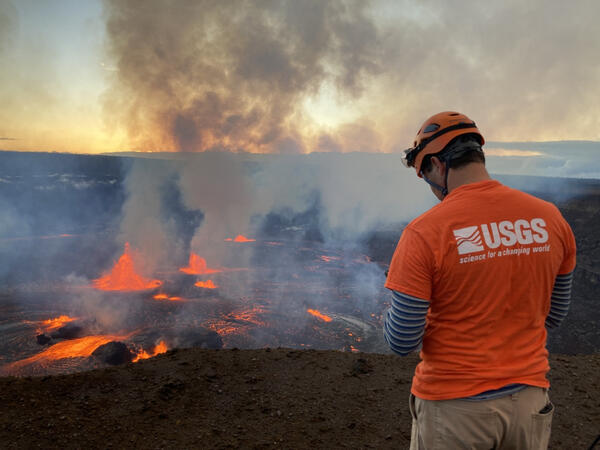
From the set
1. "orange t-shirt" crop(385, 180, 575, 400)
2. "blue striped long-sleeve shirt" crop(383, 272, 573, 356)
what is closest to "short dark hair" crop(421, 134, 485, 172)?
"orange t-shirt" crop(385, 180, 575, 400)

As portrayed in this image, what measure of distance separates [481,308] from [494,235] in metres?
0.34

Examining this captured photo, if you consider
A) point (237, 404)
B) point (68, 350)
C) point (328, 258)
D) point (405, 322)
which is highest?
point (405, 322)

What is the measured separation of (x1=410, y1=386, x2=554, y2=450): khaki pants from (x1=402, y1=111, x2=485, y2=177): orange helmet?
4.04 feet

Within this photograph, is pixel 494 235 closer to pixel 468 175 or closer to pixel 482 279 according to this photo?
pixel 482 279

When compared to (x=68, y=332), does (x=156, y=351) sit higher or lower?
lower

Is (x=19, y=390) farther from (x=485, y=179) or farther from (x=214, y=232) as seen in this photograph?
(x=214, y=232)

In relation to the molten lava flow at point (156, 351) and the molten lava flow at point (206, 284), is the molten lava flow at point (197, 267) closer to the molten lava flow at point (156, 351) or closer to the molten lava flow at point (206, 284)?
the molten lava flow at point (206, 284)

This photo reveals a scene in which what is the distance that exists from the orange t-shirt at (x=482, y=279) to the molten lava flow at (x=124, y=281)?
829 inches

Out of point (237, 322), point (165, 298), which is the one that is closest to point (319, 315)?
point (237, 322)

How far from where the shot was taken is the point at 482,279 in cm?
157

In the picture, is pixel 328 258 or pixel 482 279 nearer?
pixel 482 279

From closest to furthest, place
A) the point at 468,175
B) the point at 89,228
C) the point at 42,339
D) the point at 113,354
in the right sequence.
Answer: the point at 468,175 < the point at 113,354 < the point at 42,339 < the point at 89,228

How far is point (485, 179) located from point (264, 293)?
716 inches

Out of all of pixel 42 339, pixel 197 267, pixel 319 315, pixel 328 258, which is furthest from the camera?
pixel 328 258
